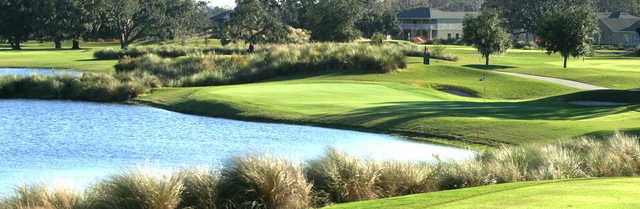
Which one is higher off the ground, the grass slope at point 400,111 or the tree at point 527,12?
the tree at point 527,12

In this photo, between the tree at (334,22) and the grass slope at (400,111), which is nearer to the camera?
the grass slope at (400,111)

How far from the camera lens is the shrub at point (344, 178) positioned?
10.5 meters

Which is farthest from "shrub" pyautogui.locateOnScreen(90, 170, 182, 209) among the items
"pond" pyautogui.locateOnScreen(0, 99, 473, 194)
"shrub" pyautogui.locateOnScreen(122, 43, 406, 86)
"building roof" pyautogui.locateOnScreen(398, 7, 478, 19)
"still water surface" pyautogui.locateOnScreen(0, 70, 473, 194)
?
"building roof" pyautogui.locateOnScreen(398, 7, 478, 19)

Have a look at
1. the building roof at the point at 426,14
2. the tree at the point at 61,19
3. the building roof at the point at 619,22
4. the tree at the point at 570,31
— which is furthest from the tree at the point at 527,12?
the tree at the point at 61,19

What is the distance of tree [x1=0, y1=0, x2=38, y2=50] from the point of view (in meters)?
87.8

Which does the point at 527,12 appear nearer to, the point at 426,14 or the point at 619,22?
the point at 619,22

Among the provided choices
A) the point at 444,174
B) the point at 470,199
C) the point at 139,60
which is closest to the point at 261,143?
the point at 444,174

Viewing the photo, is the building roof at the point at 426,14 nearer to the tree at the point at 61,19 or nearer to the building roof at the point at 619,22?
the building roof at the point at 619,22

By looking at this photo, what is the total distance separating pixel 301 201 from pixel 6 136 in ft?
46.5

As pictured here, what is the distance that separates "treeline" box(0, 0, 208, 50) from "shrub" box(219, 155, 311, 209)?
3233 inches

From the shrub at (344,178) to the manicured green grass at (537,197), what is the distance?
1087 millimetres

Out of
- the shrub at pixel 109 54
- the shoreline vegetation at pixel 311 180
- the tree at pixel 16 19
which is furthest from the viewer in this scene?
the tree at pixel 16 19

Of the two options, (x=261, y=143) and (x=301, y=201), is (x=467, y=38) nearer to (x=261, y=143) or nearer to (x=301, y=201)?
(x=261, y=143)

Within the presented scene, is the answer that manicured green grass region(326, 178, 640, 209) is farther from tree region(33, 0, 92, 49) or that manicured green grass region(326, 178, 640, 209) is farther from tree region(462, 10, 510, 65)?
tree region(33, 0, 92, 49)
